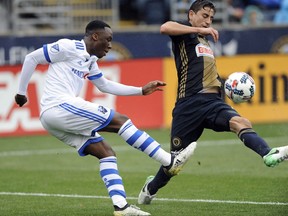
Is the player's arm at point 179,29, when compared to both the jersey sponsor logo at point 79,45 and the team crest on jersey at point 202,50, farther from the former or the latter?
the jersey sponsor logo at point 79,45

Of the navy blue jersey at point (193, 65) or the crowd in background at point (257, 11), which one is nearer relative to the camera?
the navy blue jersey at point (193, 65)

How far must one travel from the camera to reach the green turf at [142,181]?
9.66 meters

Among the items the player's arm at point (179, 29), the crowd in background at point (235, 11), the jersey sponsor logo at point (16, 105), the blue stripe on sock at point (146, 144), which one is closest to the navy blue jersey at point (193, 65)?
the player's arm at point (179, 29)

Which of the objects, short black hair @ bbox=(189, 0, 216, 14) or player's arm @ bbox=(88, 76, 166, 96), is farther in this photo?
short black hair @ bbox=(189, 0, 216, 14)

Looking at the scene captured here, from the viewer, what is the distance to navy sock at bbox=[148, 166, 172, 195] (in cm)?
988

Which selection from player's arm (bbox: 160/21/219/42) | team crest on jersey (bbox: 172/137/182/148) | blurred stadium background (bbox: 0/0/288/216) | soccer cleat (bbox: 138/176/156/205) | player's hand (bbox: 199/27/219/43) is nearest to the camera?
player's hand (bbox: 199/27/219/43)

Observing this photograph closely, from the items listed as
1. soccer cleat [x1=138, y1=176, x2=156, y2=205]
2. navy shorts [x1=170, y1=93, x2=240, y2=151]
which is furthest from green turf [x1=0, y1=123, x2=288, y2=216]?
navy shorts [x1=170, y1=93, x2=240, y2=151]

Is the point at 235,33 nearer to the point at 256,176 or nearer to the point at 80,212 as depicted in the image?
the point at 256,176

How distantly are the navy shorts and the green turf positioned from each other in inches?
31.7

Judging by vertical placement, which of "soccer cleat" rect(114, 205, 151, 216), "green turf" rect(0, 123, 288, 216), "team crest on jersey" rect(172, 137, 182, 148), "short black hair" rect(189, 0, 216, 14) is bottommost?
"green turf" rect(0, 123, 288, 216)

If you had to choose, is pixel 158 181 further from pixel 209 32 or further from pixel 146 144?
pixel 209 32

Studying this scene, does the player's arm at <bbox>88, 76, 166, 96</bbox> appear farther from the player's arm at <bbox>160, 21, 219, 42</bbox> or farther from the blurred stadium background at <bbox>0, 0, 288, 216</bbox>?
the blurred stadium background at <bbox>0, 0, 288, 216</bbox>

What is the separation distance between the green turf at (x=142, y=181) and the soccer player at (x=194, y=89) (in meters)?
0.68

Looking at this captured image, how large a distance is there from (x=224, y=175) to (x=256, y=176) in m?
0.50
